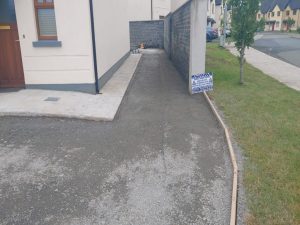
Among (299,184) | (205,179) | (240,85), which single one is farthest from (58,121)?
(240,85)

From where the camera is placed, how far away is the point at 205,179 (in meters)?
4.64

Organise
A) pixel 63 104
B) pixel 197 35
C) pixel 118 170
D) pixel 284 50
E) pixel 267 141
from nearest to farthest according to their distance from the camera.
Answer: pixel 118 170 → pixel 267 141 → pixel 63 104 → pixel 197 35 → pixel 284 50

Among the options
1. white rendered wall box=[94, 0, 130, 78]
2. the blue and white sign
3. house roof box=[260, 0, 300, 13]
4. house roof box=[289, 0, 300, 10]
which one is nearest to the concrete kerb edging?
the blue and white sign

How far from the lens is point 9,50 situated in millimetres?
9672

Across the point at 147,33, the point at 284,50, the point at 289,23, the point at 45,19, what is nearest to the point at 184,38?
the point at 45,19

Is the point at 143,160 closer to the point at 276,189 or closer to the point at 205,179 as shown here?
the point at 205,179

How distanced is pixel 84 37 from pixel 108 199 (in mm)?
6283

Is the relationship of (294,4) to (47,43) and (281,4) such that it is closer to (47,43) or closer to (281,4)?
(281,4)

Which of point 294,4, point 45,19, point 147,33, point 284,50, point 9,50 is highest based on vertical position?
point 294,4

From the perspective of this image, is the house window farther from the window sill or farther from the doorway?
the doorway

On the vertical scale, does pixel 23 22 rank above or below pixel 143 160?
above

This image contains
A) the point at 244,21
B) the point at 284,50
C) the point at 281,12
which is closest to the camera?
the point at 244,21

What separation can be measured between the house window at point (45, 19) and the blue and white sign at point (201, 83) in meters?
4.73

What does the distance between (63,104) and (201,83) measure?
443 centimetres
